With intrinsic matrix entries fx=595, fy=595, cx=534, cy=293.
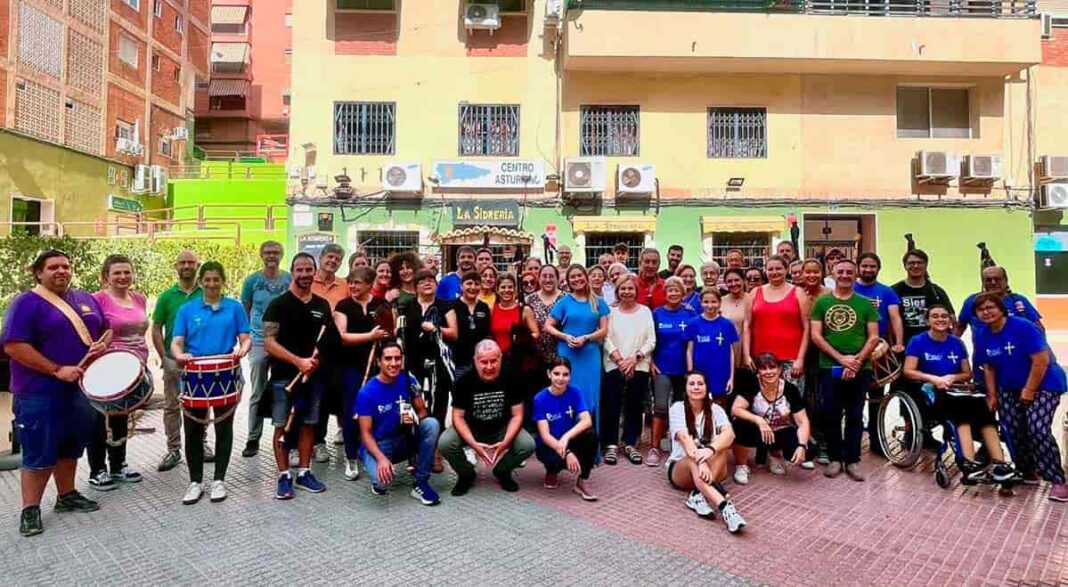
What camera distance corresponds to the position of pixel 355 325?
484 centimetres

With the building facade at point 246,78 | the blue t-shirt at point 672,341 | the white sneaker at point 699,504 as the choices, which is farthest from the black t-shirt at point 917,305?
the building facade at point 246,78

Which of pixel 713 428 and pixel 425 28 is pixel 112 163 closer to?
pixel 425 28

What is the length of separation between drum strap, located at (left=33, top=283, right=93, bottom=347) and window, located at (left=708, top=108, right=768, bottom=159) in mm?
12853

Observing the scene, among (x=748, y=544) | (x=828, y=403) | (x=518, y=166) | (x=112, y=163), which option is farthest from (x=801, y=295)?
(x=112, y=163)

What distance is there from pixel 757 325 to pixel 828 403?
0.88 meters

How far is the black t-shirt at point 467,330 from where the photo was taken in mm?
5094

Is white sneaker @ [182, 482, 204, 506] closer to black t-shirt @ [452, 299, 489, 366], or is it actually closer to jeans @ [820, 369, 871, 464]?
black t-shirt @ [452, 299, 489, 366]

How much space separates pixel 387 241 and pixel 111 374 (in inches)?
392

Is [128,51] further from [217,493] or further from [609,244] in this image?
[217,493]

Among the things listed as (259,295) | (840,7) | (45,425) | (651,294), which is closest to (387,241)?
(259,295)

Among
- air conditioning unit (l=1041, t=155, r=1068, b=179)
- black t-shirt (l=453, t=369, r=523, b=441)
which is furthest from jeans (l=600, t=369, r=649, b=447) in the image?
air conditioning unit (l=1041, t=155, r=1068, b=179)

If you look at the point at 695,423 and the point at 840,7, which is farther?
the point at 840,7

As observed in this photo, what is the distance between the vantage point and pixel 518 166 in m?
13.9

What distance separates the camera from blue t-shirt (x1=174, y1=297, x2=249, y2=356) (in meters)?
4.58
